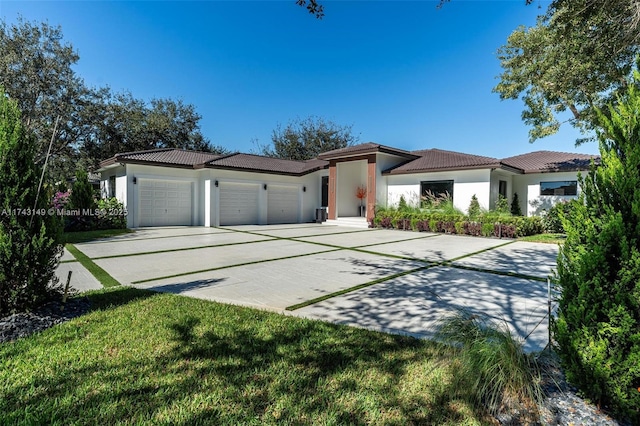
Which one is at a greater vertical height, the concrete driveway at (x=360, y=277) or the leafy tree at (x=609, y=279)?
the leafy tree at (x=609, y=279)

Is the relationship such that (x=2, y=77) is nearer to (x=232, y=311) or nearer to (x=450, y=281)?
(x=232, y=311)

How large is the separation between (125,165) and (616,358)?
1835cm

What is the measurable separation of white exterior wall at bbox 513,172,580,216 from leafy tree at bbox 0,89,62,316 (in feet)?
67.8

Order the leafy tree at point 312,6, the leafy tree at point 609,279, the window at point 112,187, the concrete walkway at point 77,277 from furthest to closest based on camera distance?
the window at point 112,187 < the concrete walkway at point 77,277 < the leafy tree at point 312,6 < the leafy tree at point 609,279

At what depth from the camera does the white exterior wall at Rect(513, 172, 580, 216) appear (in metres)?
17.0

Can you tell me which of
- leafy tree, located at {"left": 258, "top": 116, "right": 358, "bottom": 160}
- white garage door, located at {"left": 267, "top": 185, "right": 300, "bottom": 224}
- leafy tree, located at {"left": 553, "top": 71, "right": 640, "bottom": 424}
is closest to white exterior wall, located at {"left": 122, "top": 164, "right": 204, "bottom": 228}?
white garage door, located at {"left": 267, "top": 185, "right": 300, "bottom": 224}

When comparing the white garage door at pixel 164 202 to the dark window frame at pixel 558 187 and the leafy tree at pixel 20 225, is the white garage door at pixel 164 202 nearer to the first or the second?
the leafy tree at pixel 20 225

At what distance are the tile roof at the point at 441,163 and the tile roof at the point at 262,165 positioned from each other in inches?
225

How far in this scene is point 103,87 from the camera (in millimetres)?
23828

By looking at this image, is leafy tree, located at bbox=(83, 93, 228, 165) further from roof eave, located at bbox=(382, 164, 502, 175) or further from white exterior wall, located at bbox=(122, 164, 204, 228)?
roof eave, located at bbox=(382, 164, 502, 175)

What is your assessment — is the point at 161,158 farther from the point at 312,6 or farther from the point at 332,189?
the point at 312,6

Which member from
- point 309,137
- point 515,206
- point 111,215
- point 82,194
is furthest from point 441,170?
point 309,137

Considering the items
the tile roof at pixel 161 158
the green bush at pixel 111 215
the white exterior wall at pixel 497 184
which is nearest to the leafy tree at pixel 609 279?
the white exterior wall at pixel 497 184

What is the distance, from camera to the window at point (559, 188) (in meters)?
16.5
